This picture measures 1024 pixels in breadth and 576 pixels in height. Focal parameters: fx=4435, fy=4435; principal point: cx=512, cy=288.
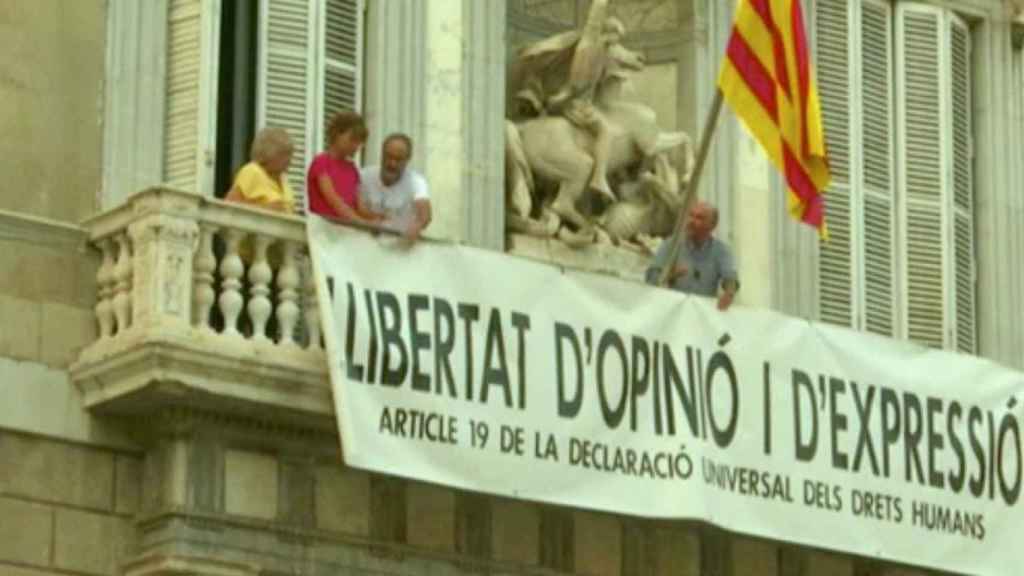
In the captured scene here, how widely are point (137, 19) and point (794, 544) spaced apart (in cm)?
501

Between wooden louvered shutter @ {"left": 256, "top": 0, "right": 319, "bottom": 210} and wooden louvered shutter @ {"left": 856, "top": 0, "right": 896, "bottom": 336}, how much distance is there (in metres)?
4.36

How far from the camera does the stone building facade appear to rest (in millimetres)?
24312

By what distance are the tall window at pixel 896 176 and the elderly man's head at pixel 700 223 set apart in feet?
5.25

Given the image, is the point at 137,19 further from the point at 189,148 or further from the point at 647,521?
the point at 647,521

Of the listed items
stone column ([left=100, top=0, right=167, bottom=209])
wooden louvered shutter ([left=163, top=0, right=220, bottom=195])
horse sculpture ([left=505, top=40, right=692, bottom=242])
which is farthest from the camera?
horse sculpture ([left=505, top=40, right=692, bottom=242])

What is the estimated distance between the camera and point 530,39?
91.9 ft

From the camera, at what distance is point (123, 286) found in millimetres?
24531

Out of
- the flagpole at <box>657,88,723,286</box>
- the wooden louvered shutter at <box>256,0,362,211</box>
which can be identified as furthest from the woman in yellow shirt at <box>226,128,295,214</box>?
the flagpole at <box>657,88,723,286</box>

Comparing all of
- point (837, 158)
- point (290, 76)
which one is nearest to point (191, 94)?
point (290, 76)

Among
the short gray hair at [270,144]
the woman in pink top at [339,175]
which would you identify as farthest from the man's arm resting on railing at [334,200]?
the short gray hair at [270,144]

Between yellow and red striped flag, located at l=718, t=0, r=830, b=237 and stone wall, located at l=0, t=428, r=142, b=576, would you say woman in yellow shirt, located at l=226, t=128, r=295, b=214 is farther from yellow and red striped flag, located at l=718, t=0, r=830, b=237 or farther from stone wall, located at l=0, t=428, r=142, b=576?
yellow and red striped flag, located at l=718, t=0, r=830, b=237

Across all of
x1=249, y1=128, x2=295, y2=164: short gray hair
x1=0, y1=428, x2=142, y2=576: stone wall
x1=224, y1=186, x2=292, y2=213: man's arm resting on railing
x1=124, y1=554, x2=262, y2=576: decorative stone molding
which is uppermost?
x1=249, y1=128, x2=295, y2=164: short gray hair

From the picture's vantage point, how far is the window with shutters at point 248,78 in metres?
25.5

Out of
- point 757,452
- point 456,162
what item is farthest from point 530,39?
point 757,452
